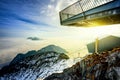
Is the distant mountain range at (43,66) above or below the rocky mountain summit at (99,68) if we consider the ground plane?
below

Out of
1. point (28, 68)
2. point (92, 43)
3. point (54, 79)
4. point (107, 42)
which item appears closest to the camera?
point (54, 79)

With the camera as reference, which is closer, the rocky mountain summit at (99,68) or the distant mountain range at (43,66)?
the rocky mountain summit at (99,68)

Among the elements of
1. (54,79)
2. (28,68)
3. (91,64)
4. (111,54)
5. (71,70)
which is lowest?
(28,68)

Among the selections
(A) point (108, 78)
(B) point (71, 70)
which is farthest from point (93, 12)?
(B) point (71, 70)

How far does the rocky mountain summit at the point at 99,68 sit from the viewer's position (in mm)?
11663

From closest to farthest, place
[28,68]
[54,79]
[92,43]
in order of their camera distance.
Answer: [54,79], [92,43], [28,68]

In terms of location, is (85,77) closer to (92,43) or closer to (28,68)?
(92,43)

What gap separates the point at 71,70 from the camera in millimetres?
17578

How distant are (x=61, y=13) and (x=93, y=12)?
6.39 m

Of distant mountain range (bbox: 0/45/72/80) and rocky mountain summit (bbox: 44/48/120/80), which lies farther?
distant mountain range (bbox: 0/45/72/80)

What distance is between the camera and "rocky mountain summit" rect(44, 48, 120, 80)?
459 inches

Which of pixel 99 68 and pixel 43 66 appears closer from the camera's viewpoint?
pixel 99 68

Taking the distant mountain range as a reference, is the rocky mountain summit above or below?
above

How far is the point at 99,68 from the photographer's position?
44.0 ft
